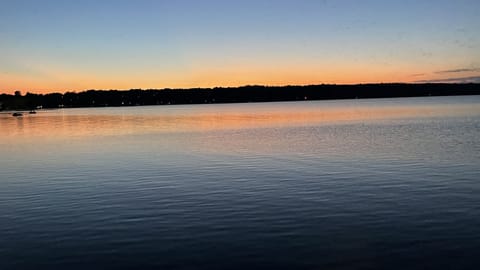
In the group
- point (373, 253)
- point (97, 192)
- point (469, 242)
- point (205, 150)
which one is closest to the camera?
point (373, 253)

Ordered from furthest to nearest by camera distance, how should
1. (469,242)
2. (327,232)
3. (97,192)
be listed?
(97,192), (327,232), (469,242)

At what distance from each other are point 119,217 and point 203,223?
419 cm

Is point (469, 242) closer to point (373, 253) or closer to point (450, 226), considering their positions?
point (450, 226)

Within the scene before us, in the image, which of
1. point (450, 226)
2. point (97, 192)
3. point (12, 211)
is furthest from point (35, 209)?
point (450, 226)

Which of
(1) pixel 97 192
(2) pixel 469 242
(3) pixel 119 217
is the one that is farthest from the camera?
(1) pixel 97 192

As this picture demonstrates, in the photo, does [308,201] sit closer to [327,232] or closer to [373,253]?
[327,232]

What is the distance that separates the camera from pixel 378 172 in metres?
31.4

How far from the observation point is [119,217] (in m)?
20.7

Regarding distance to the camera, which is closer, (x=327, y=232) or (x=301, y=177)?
(x=327, y=232)

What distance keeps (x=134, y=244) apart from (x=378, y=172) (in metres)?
19.9

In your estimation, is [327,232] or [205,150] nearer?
[327,232]

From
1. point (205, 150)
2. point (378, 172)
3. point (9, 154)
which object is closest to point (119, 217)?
point (378, 172)

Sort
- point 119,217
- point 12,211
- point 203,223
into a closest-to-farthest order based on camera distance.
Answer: point 203,223 → point 119,217 → point 12,211

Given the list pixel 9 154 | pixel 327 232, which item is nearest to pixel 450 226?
pixel 327 232
